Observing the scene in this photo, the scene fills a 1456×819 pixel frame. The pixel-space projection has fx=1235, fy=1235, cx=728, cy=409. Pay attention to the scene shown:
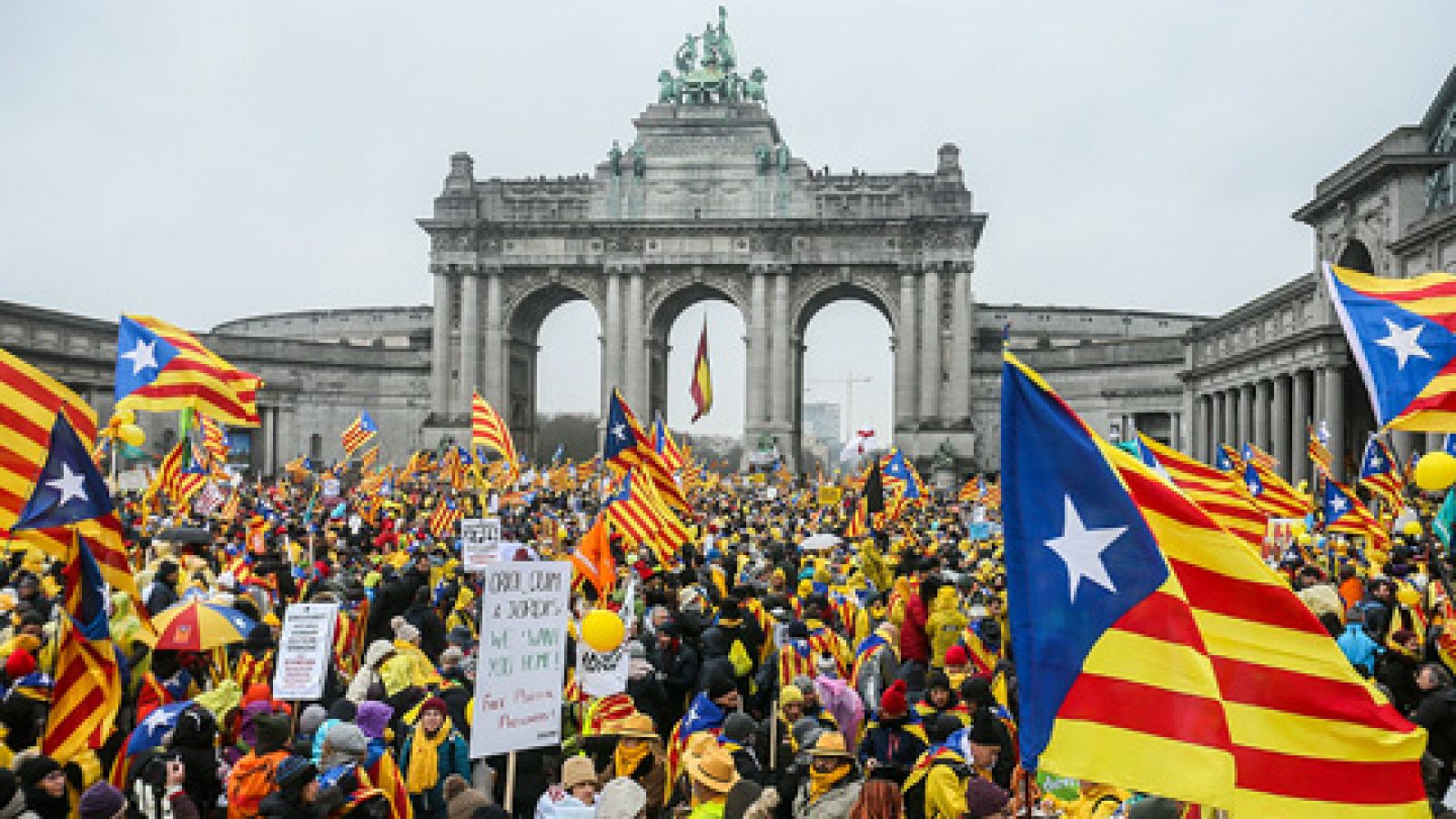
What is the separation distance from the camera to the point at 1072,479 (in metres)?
5.87

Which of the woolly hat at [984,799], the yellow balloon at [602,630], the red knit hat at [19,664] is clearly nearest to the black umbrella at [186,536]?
the red knit hat at [19,664]

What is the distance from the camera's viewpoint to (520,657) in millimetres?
7863

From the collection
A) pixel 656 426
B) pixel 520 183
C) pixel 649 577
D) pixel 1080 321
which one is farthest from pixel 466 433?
pixel 649 577

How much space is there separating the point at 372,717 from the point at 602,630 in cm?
170

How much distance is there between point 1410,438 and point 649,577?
24.8m

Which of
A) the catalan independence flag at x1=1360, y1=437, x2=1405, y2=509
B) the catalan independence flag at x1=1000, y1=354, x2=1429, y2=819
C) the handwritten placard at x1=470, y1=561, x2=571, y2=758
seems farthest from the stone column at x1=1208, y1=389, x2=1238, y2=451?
the catalan independence flag at x1=1000, y1=354, x2=1429, y2=819

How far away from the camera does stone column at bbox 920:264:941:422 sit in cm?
7175

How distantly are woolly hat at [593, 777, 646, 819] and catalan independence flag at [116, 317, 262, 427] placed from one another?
12.5 meters

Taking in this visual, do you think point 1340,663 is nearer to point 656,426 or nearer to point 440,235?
point 656,426

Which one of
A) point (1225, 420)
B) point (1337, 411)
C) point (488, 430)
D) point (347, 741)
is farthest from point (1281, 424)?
point (347, 741)

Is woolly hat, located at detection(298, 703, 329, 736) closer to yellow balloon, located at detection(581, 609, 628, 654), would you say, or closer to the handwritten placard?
the handwritten placard

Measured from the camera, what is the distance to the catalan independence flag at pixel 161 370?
690 inches

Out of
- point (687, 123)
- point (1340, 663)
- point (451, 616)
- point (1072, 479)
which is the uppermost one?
point (687, 123)

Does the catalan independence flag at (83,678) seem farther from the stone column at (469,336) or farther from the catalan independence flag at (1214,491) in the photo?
the stone column at (469,336)
